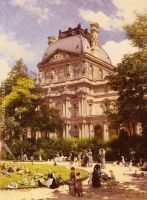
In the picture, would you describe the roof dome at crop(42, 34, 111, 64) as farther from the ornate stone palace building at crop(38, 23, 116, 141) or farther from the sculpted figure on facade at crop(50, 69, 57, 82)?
the sculpted figure on facade at crop(50, 69, 57, 82)

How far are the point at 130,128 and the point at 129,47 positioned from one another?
27.6 ft

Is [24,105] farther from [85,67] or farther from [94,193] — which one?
[94,193]

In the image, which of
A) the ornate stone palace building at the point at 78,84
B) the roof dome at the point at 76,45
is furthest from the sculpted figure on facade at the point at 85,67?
the roof dome at the point at 76,45

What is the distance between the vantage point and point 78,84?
3588cm

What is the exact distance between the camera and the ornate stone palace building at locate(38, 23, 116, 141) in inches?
1286

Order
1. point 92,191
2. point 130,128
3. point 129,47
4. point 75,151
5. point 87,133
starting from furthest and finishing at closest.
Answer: point 87,133 < point 75,151 < point 130,128 < point 129,47 < point 92,191

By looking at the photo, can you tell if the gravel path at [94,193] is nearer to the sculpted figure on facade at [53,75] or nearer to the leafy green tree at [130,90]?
the leafy green tree at [130,90]

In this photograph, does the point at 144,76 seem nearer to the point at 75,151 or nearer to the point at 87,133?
the point at 75,151

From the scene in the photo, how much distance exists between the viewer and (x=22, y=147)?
2300cm

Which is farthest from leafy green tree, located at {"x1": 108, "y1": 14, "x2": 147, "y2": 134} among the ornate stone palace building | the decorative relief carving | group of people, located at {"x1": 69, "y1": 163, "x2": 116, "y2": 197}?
the decorative relief carving

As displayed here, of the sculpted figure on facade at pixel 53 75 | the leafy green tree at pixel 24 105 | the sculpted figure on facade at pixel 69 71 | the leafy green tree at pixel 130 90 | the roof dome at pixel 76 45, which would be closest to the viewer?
the leafy green tree at pixel 130 90

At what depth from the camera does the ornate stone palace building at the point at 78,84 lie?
3266cm

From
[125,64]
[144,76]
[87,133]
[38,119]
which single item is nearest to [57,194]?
[144,76]

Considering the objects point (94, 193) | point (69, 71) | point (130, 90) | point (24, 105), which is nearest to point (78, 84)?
point (69, 71)
